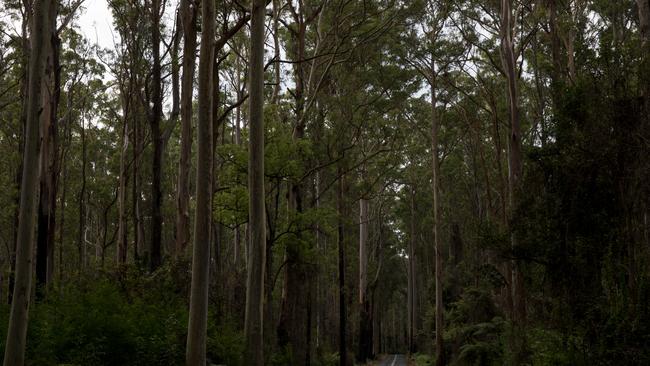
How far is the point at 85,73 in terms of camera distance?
88.3 ft

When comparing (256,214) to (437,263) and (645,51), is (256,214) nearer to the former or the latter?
(645,51)

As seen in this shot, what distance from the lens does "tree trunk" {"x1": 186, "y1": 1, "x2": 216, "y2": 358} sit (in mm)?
9547

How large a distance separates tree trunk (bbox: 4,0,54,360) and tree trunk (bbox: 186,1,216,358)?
2.52 meters

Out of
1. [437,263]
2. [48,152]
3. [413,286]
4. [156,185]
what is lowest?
[413,286]

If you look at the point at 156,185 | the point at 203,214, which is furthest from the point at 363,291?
the point at 203,214

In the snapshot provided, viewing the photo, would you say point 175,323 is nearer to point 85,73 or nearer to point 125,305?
point 125,305

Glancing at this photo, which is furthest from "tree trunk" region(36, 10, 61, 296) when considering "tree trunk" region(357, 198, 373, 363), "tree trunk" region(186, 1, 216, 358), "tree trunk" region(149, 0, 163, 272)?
"tree trunk" region(357, 198, 373, 363)

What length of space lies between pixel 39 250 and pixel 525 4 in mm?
16269

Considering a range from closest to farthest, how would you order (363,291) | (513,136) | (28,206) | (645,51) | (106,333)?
(28,206), (106,333), (645,51), (513,136), (363,291)

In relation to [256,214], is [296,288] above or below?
below

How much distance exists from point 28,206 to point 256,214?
14.4ft

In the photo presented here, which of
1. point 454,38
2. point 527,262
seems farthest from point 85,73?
point 527,262

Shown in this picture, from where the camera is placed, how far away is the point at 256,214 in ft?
37.9

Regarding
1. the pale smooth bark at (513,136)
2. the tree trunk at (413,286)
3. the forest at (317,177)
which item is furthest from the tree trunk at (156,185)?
the tree trunk at (413,286)
